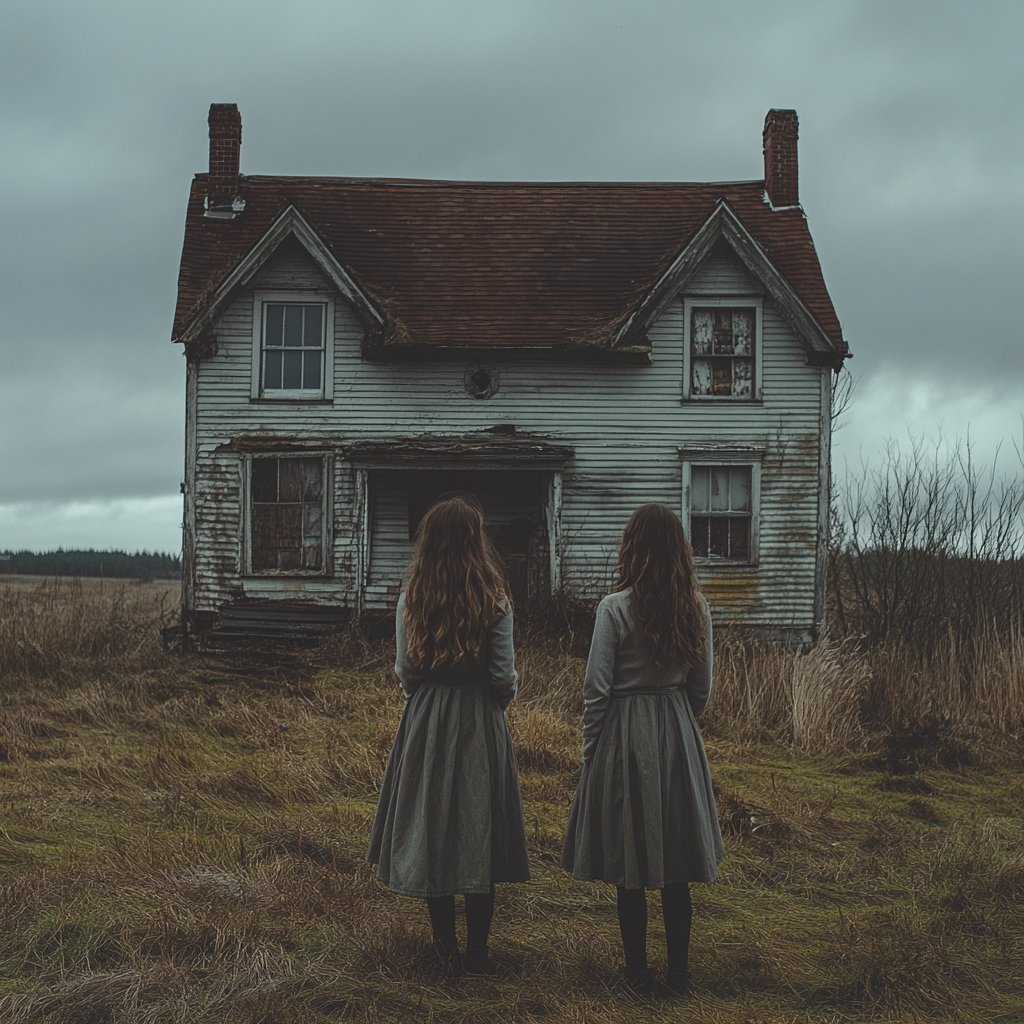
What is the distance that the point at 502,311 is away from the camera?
→ 16516 millimetres

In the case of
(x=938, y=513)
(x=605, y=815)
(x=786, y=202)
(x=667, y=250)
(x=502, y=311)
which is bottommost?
(x=605, y=815)

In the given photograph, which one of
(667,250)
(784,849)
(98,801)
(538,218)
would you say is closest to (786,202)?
(667,250)

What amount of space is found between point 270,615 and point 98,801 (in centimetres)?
924

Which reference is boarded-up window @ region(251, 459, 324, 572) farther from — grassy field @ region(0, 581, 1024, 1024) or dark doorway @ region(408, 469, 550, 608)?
grassy field @ region(0, 581, 1024, 1024)

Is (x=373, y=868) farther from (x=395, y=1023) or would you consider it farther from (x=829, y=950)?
(x=829, y=950)

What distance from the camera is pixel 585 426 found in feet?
53.8

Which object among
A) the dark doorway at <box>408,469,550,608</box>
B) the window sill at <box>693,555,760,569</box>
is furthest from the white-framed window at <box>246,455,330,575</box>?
the window sill at <box>693,555,760,569</box>

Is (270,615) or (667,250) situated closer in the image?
(270,615)

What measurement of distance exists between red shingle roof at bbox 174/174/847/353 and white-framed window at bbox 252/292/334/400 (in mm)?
835

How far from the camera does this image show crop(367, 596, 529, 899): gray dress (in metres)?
3.89

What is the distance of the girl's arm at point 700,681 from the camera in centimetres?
397

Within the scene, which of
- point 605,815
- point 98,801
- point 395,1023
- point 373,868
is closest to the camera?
point 395,1023

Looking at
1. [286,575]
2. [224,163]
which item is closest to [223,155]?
[224,163]

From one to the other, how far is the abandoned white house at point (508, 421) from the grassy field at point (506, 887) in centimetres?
514
